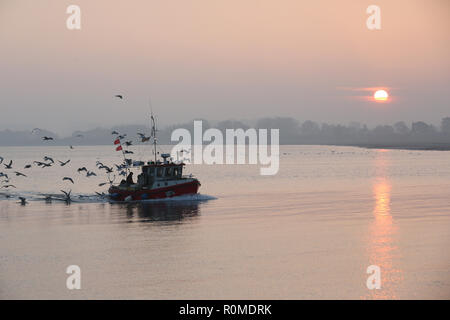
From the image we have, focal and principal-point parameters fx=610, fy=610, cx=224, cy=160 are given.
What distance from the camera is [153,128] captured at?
192ft

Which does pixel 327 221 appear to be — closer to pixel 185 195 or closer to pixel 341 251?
pixel 341 251

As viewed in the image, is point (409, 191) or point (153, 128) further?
point (409, 191)

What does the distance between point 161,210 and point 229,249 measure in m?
18.9

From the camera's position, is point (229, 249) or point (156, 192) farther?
point (156, 192)

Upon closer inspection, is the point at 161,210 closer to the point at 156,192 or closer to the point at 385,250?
the point at 156,192

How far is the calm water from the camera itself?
23297 millimetres

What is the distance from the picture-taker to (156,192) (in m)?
55.2

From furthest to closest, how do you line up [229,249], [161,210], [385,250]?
[161,210]
[229,249]
[385,250]

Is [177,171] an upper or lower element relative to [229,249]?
upper

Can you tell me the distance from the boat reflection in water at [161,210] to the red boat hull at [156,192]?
1033 mm

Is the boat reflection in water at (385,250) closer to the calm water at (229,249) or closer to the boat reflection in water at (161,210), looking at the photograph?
the calm water at (229,249)

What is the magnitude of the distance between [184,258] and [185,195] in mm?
27540

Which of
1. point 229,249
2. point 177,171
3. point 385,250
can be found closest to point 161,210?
point 177,171
